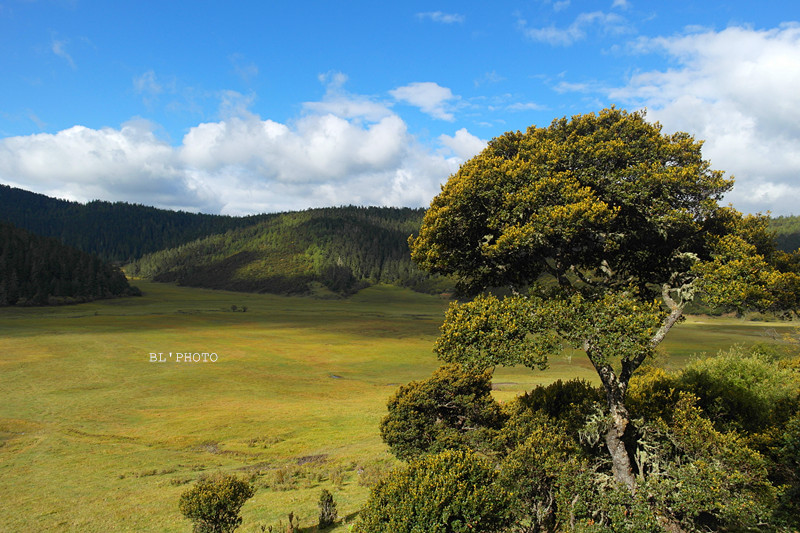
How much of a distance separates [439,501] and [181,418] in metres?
39.8

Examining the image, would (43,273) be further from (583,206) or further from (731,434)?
(731,434)

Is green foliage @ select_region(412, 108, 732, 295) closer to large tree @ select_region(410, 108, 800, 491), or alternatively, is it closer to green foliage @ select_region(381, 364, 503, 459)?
large tree @ select_region(410, 108, 800, 491)

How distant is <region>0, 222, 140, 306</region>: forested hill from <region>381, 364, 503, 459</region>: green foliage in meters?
191

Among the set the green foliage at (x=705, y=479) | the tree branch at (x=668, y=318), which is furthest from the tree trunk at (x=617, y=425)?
the tree branch at (x=668, y=318)

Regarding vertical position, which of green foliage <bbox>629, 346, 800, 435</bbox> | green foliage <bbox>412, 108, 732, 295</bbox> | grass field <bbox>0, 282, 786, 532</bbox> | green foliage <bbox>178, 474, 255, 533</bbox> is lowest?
grass field <bbox>0, 282, 786, 532</bbox>

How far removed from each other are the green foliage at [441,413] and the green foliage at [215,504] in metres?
11.5

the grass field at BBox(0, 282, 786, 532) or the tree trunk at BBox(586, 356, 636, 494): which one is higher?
the tree trunk at BBox(586, 356, 636, 494)

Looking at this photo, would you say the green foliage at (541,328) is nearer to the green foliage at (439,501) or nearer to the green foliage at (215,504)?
the green foliage at (439,501)

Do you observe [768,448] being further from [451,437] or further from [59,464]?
[59,464]

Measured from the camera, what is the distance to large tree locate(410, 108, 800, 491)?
1586 cm

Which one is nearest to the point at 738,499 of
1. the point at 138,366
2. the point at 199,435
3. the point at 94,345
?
the point at 199,435

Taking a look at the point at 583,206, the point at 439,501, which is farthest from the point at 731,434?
the point at 439,501

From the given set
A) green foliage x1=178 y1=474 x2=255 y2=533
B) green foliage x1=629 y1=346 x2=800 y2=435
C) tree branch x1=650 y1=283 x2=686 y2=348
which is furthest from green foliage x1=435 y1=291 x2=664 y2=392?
green foliage x1=178 y1=474 x2=255 y2=533

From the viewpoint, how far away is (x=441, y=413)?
27953 mm
